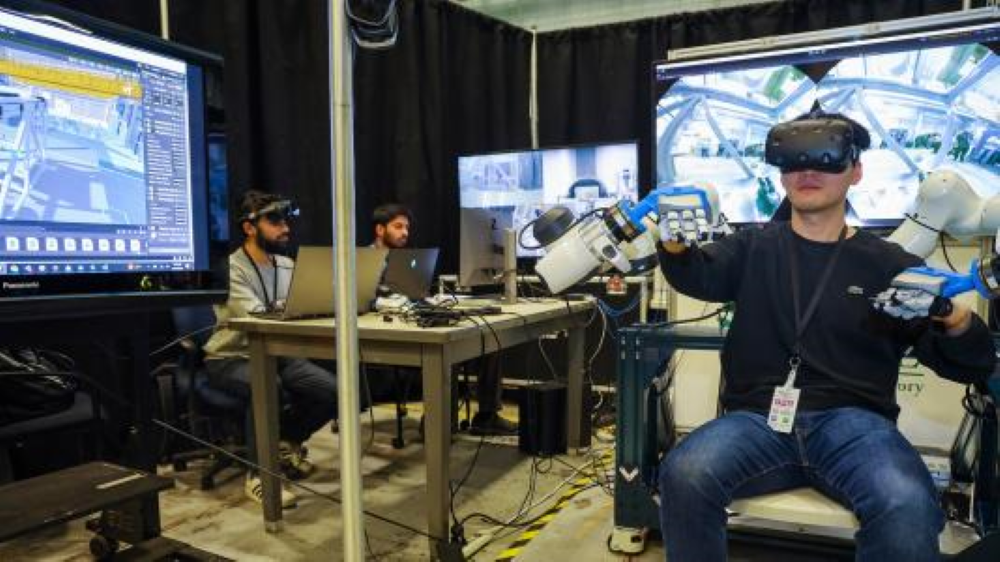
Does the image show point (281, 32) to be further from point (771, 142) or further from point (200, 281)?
point (771, 142)

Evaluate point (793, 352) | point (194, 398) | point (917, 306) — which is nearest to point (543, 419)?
point (194, 398)

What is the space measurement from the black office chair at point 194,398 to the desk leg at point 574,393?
146 cm

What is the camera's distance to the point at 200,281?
3.98ft

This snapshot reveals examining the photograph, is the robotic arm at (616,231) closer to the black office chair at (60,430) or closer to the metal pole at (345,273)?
the metal pole at (345,273)

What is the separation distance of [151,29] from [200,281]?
83.8 inches

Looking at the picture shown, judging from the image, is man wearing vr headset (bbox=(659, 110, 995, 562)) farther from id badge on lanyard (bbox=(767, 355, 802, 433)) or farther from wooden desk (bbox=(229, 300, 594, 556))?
wooden desk (bbox=(229, 300, 594, 556))

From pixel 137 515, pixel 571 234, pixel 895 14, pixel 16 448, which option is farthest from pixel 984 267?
pixel 895 14

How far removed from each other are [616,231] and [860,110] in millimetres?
1386

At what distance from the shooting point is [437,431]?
1.87 meters

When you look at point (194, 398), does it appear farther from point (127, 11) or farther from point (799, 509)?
point (799, 509)

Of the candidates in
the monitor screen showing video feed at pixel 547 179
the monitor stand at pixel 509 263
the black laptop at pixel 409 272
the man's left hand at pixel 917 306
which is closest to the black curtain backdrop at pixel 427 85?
the monitor screen showing video feed at pixel 547 179

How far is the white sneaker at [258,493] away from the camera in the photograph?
2363 millimetres

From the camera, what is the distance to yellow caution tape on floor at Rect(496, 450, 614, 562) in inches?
78.5

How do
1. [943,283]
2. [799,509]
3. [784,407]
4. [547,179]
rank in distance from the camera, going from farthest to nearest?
[547,179], [784,407], [799,509], [943,283]
